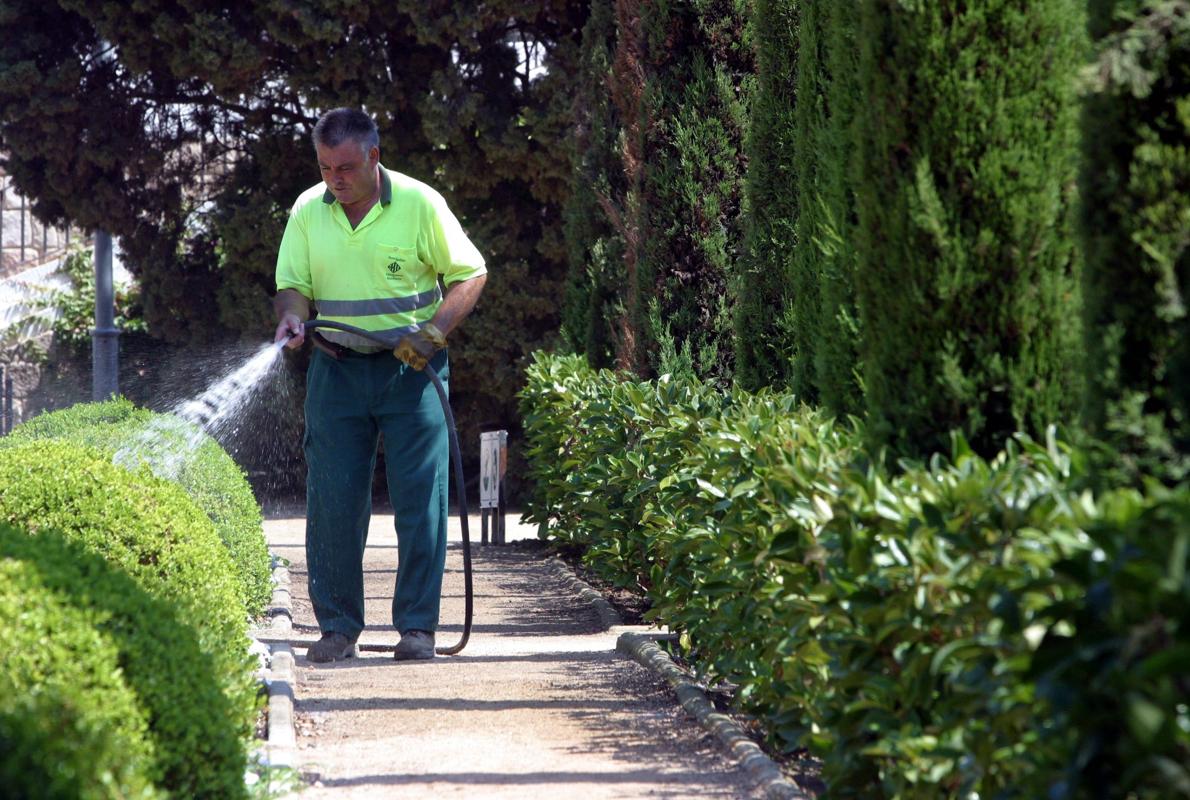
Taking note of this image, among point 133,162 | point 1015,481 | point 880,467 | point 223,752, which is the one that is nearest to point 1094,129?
point 1015,481

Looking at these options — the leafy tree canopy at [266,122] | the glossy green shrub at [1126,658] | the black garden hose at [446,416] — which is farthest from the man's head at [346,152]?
the leafy tree canopy at [266,122]

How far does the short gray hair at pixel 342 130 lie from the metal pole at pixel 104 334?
35.7 feet

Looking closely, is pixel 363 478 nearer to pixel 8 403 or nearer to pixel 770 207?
pixel 770 207

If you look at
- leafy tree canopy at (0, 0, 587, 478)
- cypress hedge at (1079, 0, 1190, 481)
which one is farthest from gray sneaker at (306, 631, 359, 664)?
leafy tree canopy at (0, 0, 587, 478)

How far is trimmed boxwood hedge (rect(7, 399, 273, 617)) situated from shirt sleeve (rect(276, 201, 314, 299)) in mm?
1080

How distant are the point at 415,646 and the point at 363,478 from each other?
74 cm

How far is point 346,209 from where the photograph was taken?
6586 millimetres

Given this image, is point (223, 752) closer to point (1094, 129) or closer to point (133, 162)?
point (1094, 129)

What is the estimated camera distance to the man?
6473mm

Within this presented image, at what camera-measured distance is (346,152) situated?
6445mm

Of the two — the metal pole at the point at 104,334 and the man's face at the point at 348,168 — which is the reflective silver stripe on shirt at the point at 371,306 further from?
the metal pole at the point at 104,334

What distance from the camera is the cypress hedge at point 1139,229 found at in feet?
9.62

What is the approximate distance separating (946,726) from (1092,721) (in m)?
0.68

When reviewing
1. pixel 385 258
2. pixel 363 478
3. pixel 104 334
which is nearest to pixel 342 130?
pixel 385 258
